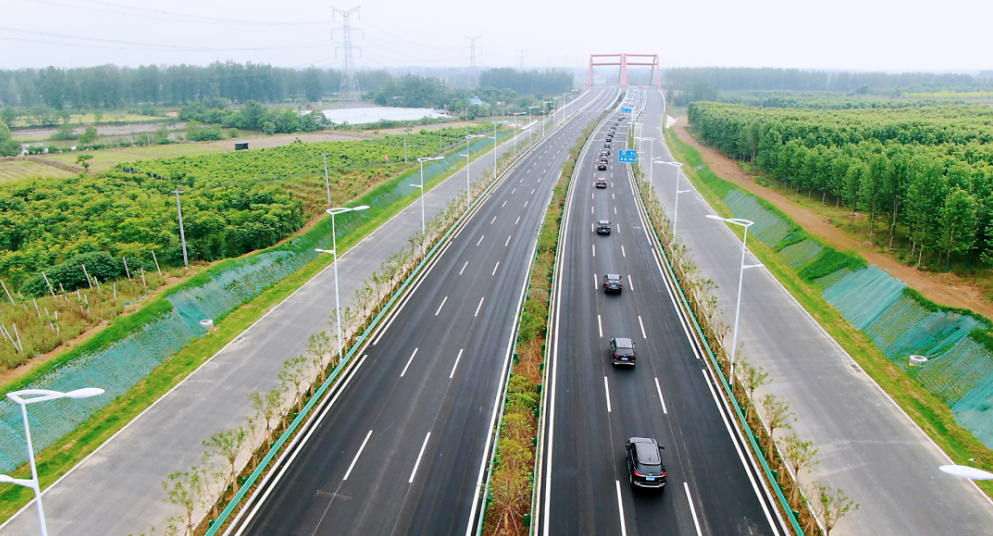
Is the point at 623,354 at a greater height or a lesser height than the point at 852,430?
greater

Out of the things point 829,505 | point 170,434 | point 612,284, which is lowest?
point 829,505

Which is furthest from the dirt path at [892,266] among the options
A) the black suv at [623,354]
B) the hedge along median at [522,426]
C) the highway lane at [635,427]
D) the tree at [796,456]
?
Answer: the hedge along median at [522,426]

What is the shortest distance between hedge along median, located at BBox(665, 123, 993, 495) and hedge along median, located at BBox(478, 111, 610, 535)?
51.8ft

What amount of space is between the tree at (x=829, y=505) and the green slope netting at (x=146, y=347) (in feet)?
92.2

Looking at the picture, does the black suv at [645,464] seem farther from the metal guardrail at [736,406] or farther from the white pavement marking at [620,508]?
the metal guardrail at [736,406]

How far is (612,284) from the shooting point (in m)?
41.2

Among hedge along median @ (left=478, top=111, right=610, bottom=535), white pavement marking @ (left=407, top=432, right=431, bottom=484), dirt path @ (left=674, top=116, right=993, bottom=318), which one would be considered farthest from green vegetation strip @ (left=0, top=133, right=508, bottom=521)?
dirt path @ (left=674, top=116, right=993, bottom=318)

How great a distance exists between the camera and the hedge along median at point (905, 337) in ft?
A: 84.6

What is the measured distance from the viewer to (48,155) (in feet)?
307

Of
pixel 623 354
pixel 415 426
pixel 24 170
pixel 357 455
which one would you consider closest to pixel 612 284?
pixel 623 354

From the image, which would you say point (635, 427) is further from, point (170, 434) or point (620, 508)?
point (170, 434)

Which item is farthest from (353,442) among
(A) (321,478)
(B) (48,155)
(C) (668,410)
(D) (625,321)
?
(B) (48,155)

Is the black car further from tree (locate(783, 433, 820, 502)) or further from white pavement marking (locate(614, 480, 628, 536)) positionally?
white pavement marking (locate(614, 480, 628, 536))

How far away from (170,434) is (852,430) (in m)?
27.7
